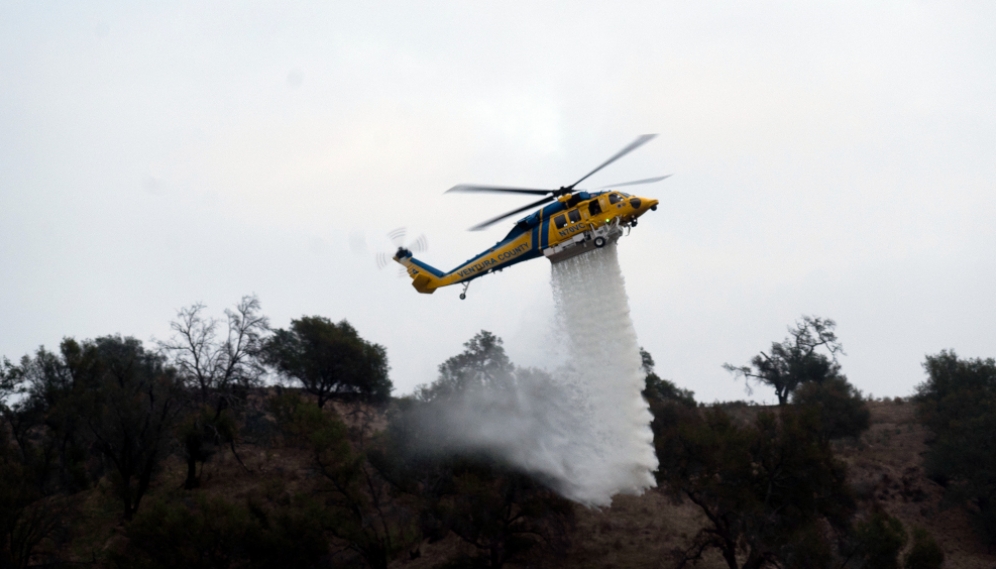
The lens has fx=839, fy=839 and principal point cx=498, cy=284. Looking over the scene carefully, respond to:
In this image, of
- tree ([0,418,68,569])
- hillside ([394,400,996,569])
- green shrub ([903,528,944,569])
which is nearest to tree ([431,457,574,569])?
hillside ([394,400,996,569])

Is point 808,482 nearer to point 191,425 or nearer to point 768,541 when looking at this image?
point 768,541

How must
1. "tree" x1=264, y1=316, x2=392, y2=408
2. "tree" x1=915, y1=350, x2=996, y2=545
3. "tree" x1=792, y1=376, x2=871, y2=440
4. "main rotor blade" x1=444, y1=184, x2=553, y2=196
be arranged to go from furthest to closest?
"tree" x1=264, y1=316, x2=392, y2=408
"tree" x1=792, y1=376, x2=871, y2=440
"tree" x1=915, y1=350, x2=996, y2=545
"main rotor blade" x1=444, y1=184, x2=553, y2=196

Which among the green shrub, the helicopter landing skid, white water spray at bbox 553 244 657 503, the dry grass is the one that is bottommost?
the green shrub

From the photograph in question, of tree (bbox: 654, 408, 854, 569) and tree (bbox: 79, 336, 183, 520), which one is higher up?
tree (bbox: 79, 336, 183, 520)

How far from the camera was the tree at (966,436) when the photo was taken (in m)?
42.6

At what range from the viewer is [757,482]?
3616cm

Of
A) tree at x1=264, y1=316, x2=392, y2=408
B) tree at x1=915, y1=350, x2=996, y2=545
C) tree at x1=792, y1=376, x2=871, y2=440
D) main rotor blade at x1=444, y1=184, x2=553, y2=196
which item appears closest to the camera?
main rotor blade at x1=444, y1=184, x2=553, y2=196

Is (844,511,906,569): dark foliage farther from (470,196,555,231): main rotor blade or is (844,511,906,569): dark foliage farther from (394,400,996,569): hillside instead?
(470,196,555,231): main rotor blade

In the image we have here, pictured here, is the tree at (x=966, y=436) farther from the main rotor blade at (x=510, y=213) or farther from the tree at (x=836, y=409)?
the main rotor blade at (x=510, y=213)

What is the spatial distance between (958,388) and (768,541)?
27.7m

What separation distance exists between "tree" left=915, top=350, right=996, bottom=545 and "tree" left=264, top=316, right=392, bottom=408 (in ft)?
111

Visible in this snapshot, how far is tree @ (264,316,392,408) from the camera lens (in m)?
53.7

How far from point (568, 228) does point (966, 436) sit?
28.6 metres

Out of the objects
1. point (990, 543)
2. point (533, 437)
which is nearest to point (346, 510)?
point (533, 437)
